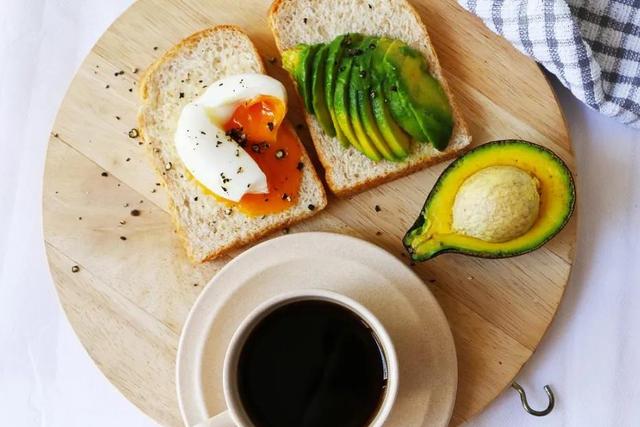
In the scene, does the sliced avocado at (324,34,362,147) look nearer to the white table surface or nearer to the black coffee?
the black coffee

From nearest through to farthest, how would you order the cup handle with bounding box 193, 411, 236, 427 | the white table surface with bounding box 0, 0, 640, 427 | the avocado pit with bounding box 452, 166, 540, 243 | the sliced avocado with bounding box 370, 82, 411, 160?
the cup handle with bounding box 193, 411, 236, 427 < the avocado pit with bounding box 452, 166, 540, 243 < the sliced avocado with bounding box 370, 82, 411, 160 < the white table surface with bounding box 0, 0, 640, 427

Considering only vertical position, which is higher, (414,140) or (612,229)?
(414,140)

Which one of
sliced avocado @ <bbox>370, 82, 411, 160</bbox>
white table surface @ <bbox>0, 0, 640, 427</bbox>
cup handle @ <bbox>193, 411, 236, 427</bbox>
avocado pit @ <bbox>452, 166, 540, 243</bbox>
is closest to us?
cup handle @ <bbox>193, 411, 236, 427</bbox>

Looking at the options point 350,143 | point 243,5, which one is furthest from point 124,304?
point 243,5

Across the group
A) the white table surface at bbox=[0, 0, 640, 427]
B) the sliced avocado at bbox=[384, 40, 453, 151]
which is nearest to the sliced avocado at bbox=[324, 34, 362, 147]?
the sliced avocado at bbox=[384, 40, 453, 151]

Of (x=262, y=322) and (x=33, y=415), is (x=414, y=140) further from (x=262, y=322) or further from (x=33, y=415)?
(x=33, y=415)

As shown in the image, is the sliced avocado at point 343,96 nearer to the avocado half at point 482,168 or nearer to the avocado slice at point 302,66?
the avocado slice at point 302,66
